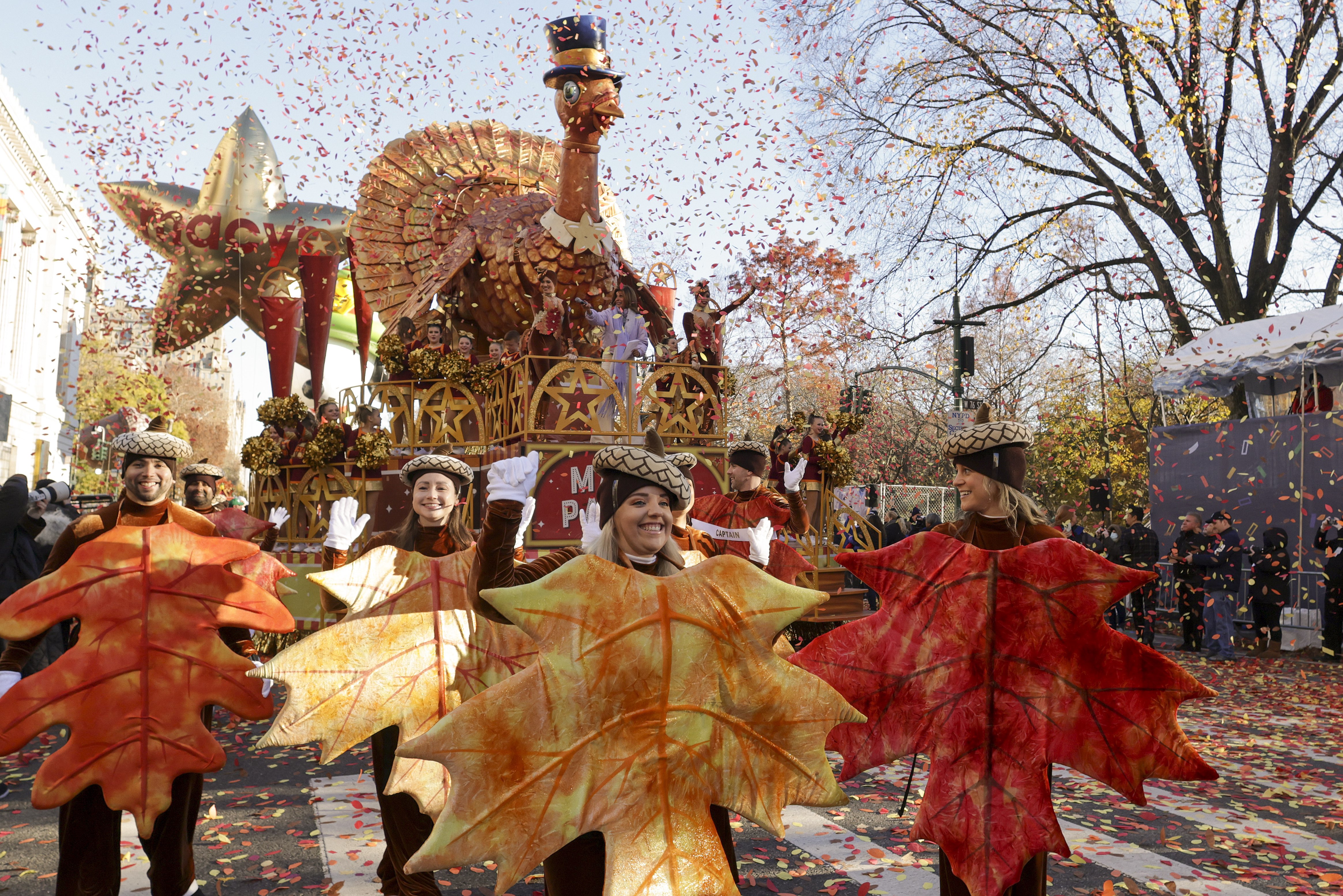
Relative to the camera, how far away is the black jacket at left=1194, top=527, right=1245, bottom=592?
1273 centimetres

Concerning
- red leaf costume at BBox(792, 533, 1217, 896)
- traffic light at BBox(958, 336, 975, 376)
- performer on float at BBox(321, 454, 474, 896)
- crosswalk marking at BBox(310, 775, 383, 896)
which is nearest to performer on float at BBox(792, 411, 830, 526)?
crosswalk marking at BBox(310, 775, 383, 896)

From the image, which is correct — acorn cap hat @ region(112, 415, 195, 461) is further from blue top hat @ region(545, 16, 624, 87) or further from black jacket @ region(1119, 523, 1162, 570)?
black jacket @ region(1119, 523, 1162, 570)

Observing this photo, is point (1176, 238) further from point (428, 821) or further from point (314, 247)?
point (428, 821)

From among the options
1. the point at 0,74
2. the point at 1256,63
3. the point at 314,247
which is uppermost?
the point at 0,74

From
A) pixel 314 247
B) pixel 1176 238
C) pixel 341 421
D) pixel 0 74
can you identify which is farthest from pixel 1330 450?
pixel 0 74

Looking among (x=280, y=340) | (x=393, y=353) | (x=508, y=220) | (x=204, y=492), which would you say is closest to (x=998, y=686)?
(x=204, y=492)

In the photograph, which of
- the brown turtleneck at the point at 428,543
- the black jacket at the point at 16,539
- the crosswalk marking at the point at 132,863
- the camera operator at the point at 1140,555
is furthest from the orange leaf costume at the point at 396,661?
the camera operator at the point at 1140,555

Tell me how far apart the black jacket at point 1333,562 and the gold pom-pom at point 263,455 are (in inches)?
501

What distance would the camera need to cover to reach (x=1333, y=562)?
12.4 meters

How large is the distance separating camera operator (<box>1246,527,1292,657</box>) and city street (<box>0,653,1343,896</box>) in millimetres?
5863

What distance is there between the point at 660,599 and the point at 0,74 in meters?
41.2

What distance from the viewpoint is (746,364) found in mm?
35750

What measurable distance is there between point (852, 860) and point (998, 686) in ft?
6.30

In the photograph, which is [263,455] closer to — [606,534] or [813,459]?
[813,459]
